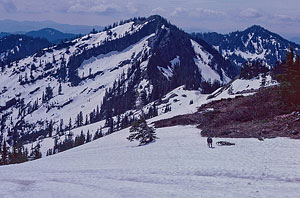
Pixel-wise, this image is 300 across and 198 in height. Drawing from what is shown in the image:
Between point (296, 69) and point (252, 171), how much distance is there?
992 inches

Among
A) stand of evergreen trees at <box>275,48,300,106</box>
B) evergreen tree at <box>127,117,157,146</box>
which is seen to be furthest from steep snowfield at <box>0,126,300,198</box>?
stand of evergreen trees at <box>275,48,300,106</box>

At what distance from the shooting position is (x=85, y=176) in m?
27.1

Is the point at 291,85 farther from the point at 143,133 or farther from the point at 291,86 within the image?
the point at 143,133

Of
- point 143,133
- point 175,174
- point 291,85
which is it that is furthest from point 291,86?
point 175,174

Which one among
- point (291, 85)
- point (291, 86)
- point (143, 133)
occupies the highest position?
point (291, 85)

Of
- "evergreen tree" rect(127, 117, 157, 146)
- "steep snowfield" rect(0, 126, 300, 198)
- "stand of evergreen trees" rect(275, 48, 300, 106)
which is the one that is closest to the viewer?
"steep snowfield" rect(0, 126, 300, 198)

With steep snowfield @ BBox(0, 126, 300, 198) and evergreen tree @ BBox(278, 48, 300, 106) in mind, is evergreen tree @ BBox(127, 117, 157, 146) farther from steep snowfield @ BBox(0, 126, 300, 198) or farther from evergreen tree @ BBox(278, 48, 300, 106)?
evergreen tree @ BBox(278, 48, 300, 106)

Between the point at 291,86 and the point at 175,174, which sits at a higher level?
the point at 291,86

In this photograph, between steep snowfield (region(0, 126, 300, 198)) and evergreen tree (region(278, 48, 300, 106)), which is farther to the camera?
evergreen tree (region(278, 48, 300, 106))

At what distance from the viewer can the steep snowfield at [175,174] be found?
20766 millimetres

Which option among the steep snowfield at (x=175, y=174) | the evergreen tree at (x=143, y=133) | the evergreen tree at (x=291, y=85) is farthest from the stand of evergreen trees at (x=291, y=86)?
the evergreen tree at (x=143, y=133)

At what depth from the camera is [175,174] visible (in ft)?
81.6

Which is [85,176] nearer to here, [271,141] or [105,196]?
[105,196]

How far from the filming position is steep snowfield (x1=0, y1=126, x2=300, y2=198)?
68.1ft
